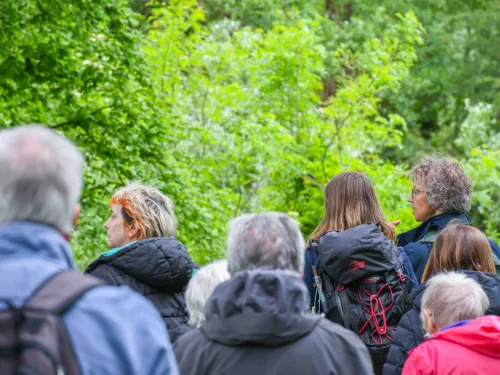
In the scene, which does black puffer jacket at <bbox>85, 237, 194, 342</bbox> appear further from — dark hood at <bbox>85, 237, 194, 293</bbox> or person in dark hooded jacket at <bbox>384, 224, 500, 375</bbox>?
person in dark hooded jacket at <bbox>384, 224, 500, 375</bbox>

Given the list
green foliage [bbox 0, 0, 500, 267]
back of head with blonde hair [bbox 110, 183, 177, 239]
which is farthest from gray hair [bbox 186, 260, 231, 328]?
green foliage [bbox 0, 0, 500, 267]

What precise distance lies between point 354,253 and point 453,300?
0.69 m

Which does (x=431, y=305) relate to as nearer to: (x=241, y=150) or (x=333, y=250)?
(x=333, y=250)

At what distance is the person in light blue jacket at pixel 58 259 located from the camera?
2178 millimetres

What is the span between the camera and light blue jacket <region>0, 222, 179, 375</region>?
7.11 ft

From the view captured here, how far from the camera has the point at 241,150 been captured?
15.1m

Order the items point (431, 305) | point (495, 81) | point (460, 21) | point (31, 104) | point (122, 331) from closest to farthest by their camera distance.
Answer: point (122, 331) → point (431, 305) → point (31, 104) → point (495, 81) → point (460, 21)

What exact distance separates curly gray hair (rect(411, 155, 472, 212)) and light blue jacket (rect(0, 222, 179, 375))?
329 centimetres

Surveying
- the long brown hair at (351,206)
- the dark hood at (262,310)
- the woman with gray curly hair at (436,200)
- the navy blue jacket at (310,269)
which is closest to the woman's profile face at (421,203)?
the woman with gray curly hair at (436,200)

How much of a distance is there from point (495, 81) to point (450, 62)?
261cm

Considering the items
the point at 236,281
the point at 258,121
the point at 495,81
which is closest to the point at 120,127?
the point at 258,121

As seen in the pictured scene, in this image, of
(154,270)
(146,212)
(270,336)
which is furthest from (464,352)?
(146,212)

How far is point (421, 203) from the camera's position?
5426 mm

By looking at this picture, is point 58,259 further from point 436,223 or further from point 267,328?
point 436,223
